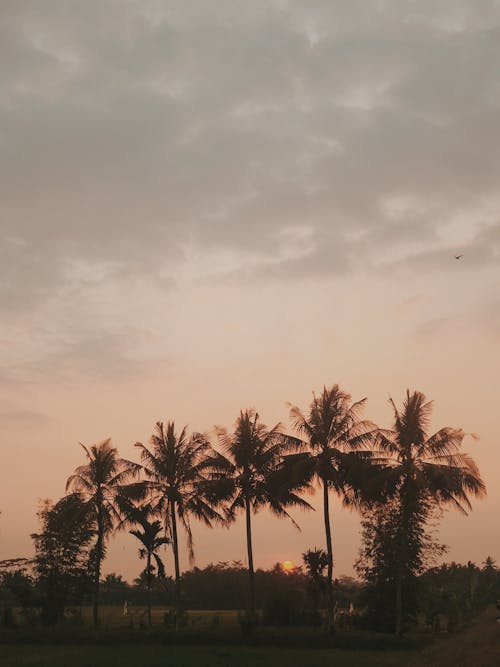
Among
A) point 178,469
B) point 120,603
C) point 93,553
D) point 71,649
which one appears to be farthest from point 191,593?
point 71,649

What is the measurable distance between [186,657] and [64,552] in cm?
2559

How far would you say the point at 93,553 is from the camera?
56656 millimetres

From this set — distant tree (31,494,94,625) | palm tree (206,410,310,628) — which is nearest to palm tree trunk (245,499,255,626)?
palm tree (206,410,310,628)

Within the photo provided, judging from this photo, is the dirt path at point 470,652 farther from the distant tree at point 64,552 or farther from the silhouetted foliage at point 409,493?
the distant tree at point 64,552

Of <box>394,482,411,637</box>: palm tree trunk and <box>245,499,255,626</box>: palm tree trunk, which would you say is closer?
<box>394,482,411,637</box>: palm tree trunk

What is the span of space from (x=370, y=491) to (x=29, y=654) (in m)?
19.1

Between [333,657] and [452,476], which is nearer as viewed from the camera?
[333,657]

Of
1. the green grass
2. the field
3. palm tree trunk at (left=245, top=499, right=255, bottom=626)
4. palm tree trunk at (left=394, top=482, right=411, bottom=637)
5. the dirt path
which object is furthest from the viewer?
palm tree trunk at (left=245, top=499, right=255, bottom=626)

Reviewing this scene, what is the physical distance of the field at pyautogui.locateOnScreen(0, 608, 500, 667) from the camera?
28.0 meters

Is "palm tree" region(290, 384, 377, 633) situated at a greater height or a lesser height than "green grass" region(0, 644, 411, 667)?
greater

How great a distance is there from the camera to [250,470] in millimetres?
47281

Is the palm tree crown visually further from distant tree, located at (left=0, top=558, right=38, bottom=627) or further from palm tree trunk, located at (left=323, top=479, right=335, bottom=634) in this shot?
distant tree, located at (left=0, top=558, right=38, bottom=627)

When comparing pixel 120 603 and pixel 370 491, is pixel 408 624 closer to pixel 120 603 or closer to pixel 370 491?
pixel 370 491

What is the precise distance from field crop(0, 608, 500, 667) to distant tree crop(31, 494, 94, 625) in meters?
8.93
